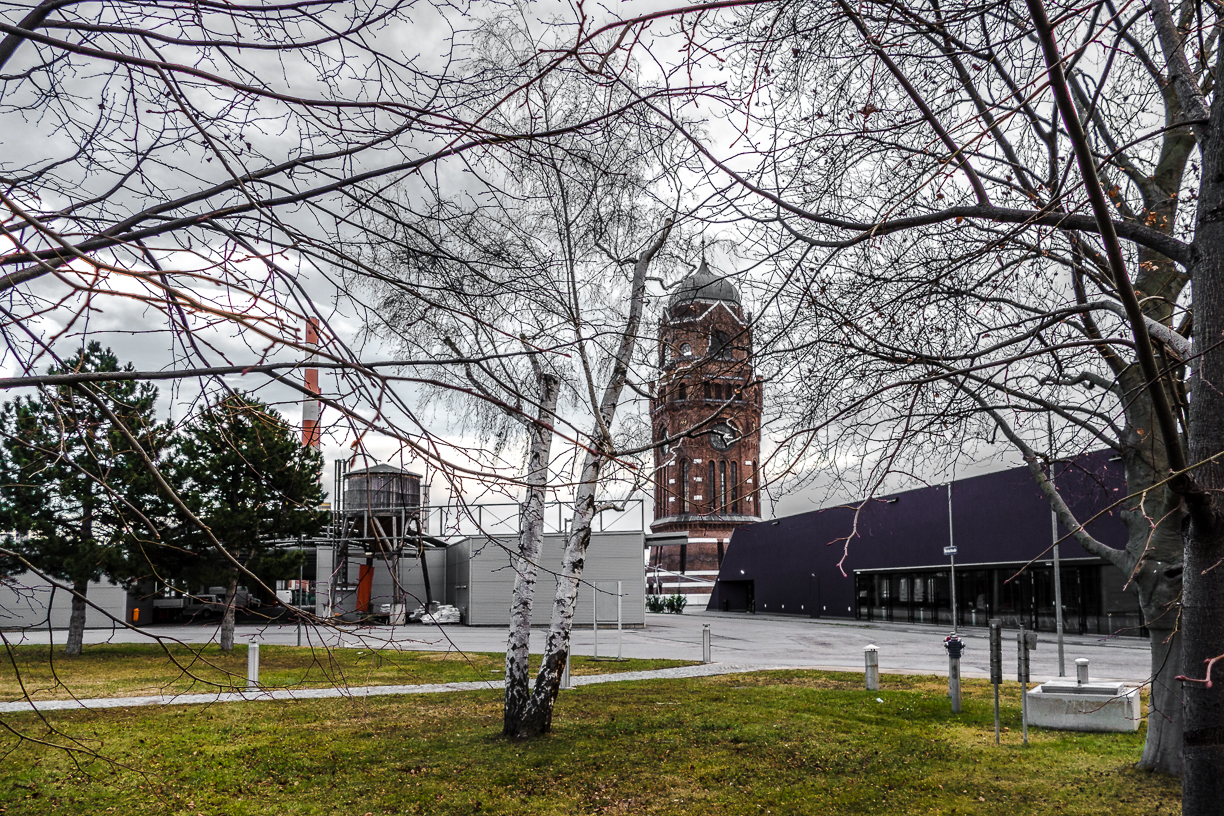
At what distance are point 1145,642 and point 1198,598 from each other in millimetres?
29642

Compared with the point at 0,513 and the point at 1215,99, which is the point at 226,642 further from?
the point at 1215,99

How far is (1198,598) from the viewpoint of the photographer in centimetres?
385

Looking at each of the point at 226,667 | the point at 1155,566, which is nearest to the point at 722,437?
the point at 1155,566

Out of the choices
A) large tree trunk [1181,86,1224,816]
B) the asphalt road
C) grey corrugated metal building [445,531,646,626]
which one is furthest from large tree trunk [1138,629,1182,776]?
grey corrugated metal building [445,531,646,626]

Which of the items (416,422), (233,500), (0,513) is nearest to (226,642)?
(233,500)

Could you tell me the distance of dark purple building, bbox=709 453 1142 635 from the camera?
3253 centimetres

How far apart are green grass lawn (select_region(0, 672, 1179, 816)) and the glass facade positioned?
20965 mm

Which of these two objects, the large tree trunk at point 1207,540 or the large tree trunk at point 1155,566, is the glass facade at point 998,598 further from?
the large tree trunk at point 1207,540

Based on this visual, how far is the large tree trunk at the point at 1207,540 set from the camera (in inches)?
147

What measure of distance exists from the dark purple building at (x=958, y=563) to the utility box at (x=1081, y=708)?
10491 mm

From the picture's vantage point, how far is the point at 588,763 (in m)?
9.70

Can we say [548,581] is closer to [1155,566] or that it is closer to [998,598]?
[998,598]

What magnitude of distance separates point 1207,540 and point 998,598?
36654 mm

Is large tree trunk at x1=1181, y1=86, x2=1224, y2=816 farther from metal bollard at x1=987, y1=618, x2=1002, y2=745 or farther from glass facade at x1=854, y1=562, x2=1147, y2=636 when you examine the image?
glass facade at x1=854, y1=562, x2=1147, y2=636
